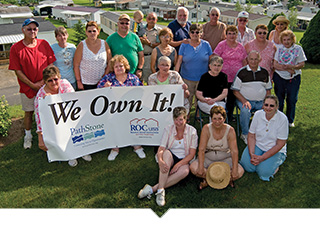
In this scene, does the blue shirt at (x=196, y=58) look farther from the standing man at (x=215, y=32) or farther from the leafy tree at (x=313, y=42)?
the leafy tree at (x=313, y=42)

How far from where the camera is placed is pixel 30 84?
19.2 ft

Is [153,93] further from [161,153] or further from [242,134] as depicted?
[242,134]

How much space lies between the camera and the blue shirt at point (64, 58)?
19.9 feet

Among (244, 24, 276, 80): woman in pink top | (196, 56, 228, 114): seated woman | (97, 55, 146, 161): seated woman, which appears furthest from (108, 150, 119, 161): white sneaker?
(244, 24, 276, 80): woman in pink top

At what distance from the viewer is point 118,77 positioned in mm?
5754

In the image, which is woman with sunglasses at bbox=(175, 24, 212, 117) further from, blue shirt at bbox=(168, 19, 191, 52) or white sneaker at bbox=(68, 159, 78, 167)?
white sneaker at bbox=(68, 159, 78, 167)

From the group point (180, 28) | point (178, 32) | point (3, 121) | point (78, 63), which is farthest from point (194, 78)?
point (3, 121)

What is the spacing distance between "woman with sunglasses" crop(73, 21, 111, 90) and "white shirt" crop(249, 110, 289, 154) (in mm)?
3484

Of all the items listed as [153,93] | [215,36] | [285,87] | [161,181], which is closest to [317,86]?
[285,87]

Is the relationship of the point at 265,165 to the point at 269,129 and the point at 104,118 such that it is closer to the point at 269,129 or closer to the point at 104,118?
the point at 269,129

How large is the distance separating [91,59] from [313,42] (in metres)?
13.6

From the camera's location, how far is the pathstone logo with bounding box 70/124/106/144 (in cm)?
560

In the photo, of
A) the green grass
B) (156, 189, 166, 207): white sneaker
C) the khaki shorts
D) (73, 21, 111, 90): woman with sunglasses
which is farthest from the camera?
the khaki shorts

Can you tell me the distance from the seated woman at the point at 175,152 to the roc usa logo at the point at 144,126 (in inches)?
39.8
